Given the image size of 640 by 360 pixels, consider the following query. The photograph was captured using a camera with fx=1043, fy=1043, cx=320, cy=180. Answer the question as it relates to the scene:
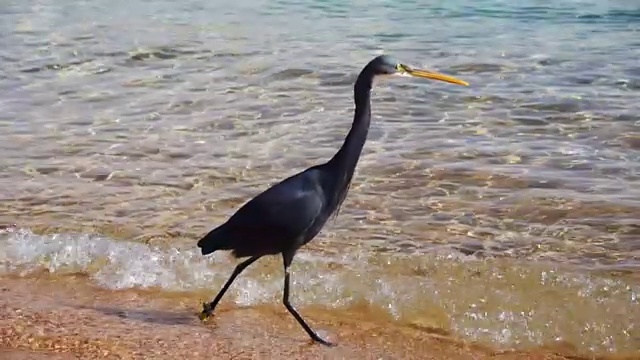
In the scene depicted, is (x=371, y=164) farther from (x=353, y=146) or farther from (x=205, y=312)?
(x=205, y=312)

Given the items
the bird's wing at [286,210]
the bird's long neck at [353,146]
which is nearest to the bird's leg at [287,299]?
the bird's wing at [286,210]

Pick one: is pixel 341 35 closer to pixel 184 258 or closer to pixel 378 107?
pixel 378 107

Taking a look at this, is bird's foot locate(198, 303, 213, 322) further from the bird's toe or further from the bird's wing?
the bird's wing

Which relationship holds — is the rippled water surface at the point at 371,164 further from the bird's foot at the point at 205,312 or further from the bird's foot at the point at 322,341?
the bird's foot at the point at 322,341

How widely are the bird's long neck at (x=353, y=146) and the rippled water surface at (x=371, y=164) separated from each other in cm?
10

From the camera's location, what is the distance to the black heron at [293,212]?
181 inches

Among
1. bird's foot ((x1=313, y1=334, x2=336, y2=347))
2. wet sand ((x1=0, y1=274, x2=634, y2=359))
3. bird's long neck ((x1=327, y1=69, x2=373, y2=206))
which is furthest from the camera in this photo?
bird's long neck ((x1=327, y1=69, x2=373, y2=206))

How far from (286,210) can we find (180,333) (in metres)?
0.71

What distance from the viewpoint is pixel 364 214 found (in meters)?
6.60

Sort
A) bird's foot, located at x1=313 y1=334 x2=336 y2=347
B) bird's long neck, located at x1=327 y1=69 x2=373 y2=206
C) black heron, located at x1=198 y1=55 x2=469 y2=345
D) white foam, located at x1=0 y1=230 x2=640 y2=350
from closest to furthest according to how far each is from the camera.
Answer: bird's foot, located at x1=313 y1=334 x2=336 y2=347
black heron, located at x1=198 y1=55 x2=469 y2=345
bird's long neck, located at x1=327 y1=69 x2=373 y2=206
white foam, located at x1=0 y1=230 x2=640 y2=350

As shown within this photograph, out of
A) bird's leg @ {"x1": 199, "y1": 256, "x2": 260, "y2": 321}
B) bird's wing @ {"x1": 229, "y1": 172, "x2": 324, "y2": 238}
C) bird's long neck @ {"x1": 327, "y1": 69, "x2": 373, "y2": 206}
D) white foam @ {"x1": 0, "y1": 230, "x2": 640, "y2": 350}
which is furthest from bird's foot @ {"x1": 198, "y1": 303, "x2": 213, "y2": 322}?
bird's long neck @ {"x1": 327, "y1": 69, "x2": 373, "y2": 206}

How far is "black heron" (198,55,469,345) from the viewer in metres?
4.61

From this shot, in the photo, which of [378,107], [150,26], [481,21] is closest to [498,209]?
[378,107]

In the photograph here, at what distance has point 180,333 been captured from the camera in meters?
4.59
